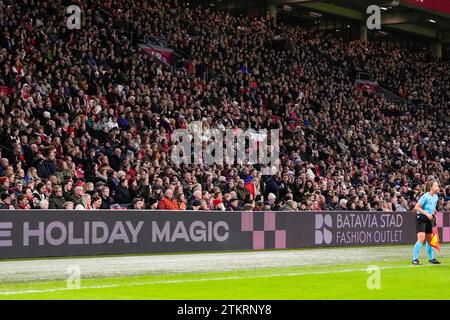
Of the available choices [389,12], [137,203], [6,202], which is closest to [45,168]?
[137,203]

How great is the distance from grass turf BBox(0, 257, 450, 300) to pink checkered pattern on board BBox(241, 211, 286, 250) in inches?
253

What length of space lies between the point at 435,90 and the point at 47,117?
1183 inches

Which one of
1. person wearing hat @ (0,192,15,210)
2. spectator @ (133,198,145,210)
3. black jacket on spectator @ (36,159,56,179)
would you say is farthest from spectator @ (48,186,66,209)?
spectator @ (133,198,145,210)

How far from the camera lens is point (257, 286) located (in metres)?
13.8

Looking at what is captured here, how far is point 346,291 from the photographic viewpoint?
13266 mm

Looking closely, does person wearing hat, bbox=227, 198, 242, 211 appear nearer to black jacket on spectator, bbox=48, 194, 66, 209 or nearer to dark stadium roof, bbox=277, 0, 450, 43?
black jacket on spectator, bbox=48, 194, 66, 209

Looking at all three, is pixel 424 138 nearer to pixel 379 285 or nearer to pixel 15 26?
pixel 15 26

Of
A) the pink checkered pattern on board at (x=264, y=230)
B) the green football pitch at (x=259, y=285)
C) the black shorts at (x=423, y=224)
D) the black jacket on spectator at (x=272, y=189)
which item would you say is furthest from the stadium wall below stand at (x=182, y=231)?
the black shorts at (x=423, y=224)

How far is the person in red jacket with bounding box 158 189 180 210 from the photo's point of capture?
2331cm

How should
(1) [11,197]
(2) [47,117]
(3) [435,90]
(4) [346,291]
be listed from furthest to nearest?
1. (3) [435,90]
2. (2) [47,117]
3. (1) [11,197]
4. (4) [346,291]

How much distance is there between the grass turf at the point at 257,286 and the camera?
12.3m

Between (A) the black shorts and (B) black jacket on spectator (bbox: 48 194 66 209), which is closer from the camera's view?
(A) the black shorts

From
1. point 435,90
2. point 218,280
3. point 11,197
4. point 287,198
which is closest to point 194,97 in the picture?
point 287,198

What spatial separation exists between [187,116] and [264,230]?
20.7ft
